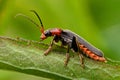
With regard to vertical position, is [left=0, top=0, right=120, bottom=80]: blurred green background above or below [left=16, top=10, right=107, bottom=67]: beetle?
above

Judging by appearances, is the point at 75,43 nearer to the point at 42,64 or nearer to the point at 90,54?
the point at 90,54

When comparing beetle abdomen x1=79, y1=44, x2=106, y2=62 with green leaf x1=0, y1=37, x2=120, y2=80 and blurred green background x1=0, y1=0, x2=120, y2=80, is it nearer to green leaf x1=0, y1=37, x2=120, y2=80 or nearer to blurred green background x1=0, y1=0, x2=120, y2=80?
green leaf x1=0, y1=37, x2=120, y2=80

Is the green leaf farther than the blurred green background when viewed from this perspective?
No

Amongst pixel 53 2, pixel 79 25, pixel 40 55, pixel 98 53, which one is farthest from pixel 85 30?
pixel 40 55

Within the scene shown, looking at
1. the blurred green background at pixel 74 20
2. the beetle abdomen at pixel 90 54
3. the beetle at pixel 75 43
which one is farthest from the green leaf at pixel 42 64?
the blurred green background at pixel 74 20

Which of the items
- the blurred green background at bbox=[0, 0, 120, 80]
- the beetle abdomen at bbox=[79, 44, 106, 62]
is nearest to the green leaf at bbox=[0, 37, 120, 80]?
the beetle abdomen at bbox=[79, 44, 106, 62]

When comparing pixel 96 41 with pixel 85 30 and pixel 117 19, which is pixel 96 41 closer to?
pixel 85 30

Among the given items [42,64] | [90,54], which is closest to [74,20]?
[90,54]
